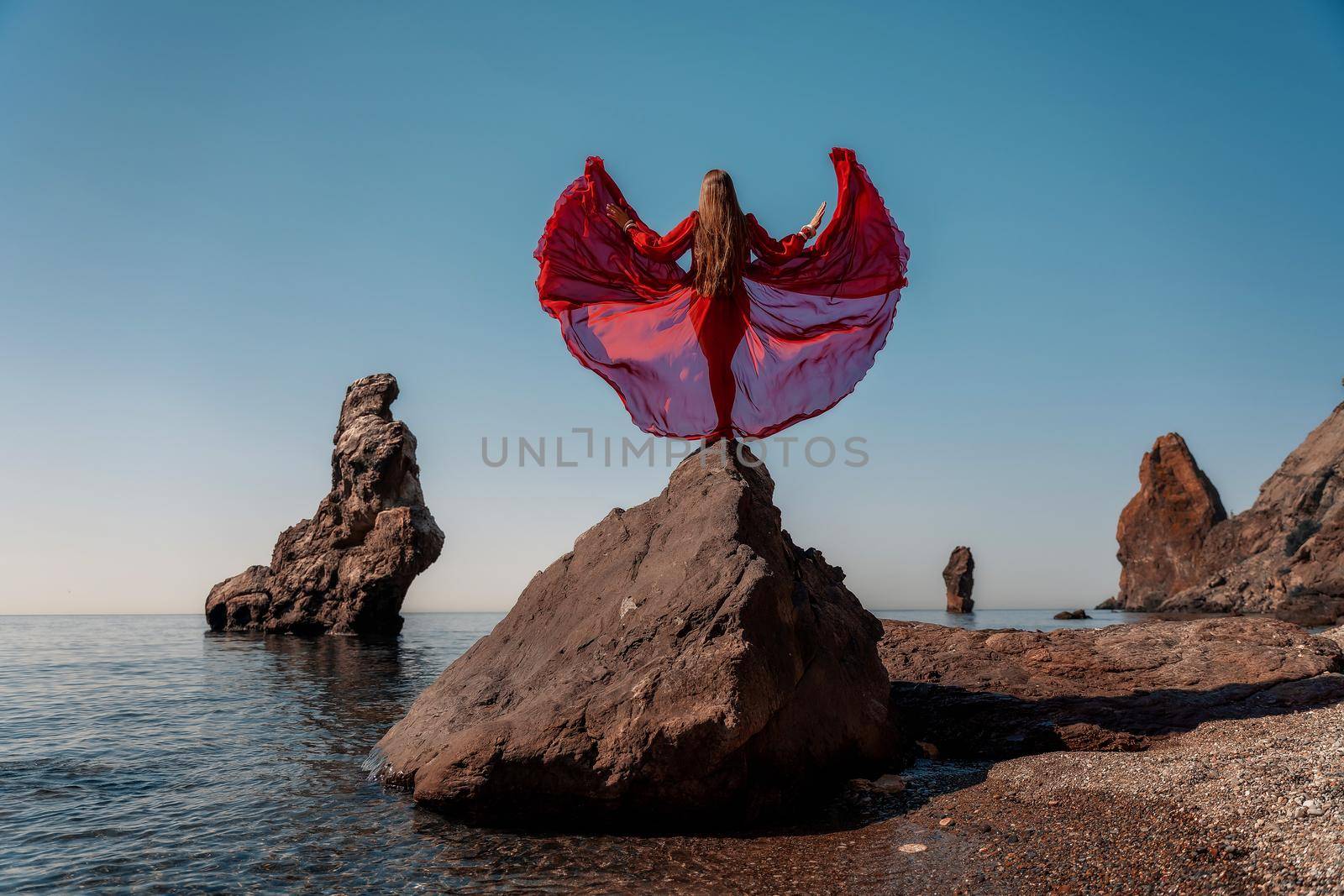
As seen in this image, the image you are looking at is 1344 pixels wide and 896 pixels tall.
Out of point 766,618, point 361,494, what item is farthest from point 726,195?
point 361,494

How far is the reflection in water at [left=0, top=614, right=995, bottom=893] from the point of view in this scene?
16.6ft

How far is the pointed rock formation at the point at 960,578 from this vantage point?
66.0 meters

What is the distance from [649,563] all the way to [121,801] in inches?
205

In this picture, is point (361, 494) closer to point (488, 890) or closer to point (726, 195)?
point (726, 195)

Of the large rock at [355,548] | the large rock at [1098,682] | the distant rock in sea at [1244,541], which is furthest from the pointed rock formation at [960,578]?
the large rock at [1098,682]

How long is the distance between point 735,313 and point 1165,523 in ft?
273

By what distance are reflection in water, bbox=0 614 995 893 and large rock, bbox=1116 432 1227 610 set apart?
3144 inches

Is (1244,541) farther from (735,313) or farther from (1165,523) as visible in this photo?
(735,313)

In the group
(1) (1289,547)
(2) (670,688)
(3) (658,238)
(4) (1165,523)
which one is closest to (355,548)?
(3) (658,238)

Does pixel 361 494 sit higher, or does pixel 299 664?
pixel 361 494

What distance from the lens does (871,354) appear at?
9469 millimetres

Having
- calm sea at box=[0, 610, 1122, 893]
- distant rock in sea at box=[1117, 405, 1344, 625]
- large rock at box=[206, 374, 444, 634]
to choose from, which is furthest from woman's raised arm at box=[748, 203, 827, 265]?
distant rock in sea at box=[1117, 405, 1344, 625]

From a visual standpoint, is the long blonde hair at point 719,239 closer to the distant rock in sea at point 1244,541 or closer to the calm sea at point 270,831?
the calm sea at point 270,831

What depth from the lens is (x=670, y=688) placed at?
19.9 feet
